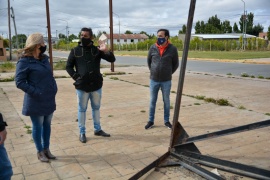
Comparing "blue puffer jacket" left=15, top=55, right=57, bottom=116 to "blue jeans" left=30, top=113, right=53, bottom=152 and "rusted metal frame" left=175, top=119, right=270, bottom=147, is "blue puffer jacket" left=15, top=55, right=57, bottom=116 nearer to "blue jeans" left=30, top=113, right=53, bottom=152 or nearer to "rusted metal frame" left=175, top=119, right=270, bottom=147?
"blue jeans" left=30, top=113, right=53, bottom=152

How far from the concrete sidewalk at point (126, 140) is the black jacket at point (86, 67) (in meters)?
0.95

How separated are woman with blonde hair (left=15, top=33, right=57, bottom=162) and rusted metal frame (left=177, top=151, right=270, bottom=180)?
187cm

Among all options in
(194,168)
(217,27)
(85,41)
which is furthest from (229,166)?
(217,27)

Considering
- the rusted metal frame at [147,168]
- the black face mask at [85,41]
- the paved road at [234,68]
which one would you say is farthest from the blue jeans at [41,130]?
the paved road at [234,68]

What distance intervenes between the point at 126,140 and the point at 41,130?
1446 millimetres

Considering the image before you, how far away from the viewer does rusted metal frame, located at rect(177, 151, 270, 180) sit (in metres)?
3.05

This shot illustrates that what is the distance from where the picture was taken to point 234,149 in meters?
4.39

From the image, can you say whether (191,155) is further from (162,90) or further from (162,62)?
(162,62)

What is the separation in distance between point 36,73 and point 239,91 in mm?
7325

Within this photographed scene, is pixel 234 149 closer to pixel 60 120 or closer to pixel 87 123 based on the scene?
pixel 87 123

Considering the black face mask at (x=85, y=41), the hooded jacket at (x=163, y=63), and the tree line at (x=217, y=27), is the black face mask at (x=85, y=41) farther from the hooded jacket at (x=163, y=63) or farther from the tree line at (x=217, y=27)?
the tree line at (x=217, y=27)

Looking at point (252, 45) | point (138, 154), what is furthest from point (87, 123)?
point (252, 45)

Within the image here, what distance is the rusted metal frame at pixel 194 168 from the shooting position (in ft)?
10.8

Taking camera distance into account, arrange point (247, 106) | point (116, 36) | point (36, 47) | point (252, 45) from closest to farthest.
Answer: point (36, 47) < point (247, 106) < point (252, 45) < point (116, 36)
